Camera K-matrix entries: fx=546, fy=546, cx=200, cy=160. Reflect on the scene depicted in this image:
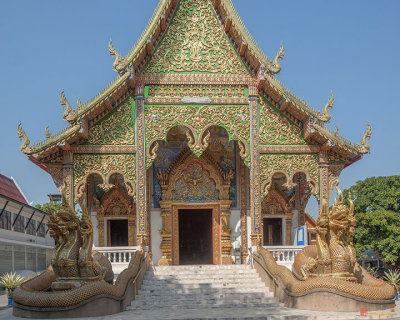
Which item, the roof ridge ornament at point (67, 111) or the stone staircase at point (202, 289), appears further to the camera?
the roof ridge ornament at point (67, 111)

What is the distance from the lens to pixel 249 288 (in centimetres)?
1206

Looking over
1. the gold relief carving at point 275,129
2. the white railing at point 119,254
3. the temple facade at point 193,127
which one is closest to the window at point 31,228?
the temple facade at point 193,127

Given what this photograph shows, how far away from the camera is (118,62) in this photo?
13.6 meters

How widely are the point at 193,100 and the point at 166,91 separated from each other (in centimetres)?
Answer: 75

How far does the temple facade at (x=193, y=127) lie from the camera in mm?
13656

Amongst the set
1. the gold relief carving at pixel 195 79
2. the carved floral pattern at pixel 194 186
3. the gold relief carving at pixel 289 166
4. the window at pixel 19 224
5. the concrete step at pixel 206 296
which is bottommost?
the concrete step at pixel 206 296

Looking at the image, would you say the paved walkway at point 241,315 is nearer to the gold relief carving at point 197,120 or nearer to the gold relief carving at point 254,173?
the gold relief carving at point 254,173

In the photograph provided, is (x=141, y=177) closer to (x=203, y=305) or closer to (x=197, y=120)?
(x=197, y=120)

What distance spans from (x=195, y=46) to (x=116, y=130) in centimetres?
305

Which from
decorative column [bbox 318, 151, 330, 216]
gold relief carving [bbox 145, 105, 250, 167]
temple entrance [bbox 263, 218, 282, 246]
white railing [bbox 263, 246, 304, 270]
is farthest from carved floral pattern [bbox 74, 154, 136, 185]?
decorative column [bbox 318, 151, 330, 216]

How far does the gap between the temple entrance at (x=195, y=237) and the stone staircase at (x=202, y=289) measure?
2568 mm

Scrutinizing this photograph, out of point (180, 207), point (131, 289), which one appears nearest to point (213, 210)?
point (180, 207)

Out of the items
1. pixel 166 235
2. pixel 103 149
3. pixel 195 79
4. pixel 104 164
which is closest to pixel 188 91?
pixel 195 79

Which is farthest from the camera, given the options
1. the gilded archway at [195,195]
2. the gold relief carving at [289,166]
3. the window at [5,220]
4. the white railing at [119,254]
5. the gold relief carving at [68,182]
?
the window at [5,220]
